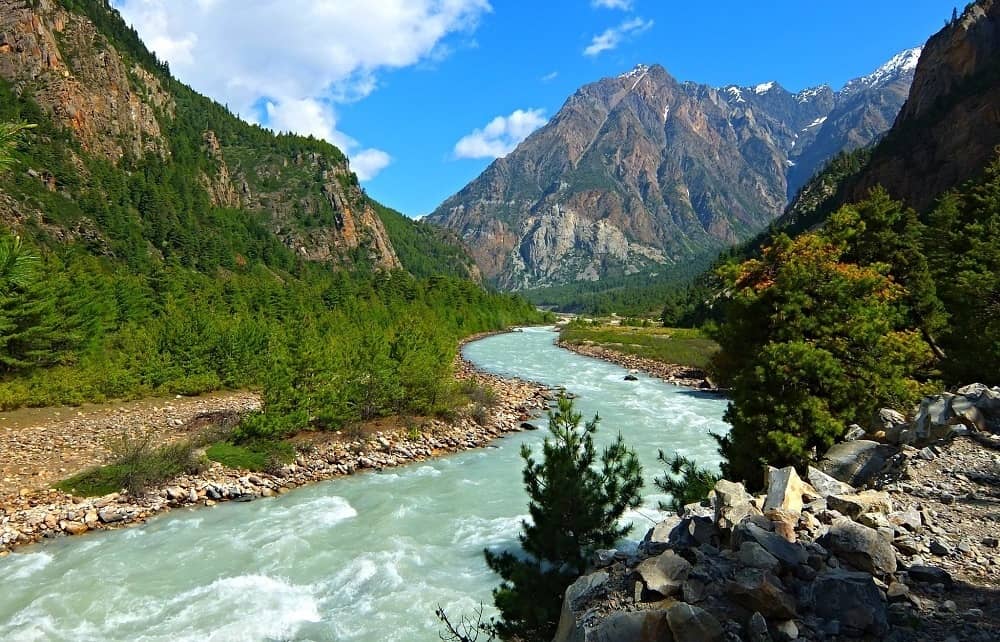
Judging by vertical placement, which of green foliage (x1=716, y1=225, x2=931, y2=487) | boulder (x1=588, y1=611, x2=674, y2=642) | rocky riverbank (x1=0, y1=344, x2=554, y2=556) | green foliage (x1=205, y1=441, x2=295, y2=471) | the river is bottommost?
the river

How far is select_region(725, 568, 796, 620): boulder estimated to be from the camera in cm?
560

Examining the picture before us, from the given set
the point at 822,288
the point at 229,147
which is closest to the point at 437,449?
the point at 822,288

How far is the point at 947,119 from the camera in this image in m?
93.0

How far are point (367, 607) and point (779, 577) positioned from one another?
33.8 feet

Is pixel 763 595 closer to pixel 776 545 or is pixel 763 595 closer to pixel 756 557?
pixel 756 557

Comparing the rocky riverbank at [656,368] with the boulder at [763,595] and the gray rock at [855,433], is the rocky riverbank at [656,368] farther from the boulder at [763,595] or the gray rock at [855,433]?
the boulder at [763,595]

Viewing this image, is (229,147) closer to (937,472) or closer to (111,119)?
(111,119)

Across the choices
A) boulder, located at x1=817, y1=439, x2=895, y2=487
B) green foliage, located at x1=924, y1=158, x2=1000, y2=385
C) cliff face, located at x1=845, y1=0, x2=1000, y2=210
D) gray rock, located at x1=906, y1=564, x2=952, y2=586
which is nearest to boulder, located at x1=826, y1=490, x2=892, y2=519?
gray rock, located at x1=906, y1=564, x2=952, y2=586

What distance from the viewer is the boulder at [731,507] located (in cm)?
769

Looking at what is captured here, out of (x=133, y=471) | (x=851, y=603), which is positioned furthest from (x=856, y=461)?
(x=133, y=471)

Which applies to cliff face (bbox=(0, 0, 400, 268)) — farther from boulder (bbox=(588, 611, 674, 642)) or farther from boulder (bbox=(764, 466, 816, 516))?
boulder (bbox=(764, 466, 816, 516))

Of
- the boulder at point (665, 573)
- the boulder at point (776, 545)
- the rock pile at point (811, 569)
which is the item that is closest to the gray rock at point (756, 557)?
the rock pile at point (811, 569)

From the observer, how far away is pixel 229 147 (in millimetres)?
183875

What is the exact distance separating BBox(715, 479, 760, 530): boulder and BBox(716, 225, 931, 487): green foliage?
15.7 ft
